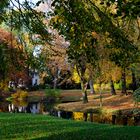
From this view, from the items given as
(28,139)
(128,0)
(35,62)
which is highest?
(128,0)

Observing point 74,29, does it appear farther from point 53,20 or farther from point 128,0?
point 128,0

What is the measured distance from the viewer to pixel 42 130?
17.7 meters

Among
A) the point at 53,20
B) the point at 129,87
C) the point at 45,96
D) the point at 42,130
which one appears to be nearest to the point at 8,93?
the point at 45,96

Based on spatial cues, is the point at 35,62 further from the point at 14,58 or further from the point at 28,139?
the point at 28,139

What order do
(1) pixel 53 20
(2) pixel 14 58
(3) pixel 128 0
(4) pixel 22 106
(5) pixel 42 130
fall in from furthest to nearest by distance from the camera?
(4) pixel 22 106, (5) pixel 42 130, (2) pixel 14 58, (1) pixel 53 20, (3) pixel 128 0

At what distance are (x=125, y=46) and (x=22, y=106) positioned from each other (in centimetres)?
4394

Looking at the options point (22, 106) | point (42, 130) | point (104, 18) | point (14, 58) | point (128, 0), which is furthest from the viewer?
point (22, 106)

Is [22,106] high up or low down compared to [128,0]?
down

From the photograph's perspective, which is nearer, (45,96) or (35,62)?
(35,62)

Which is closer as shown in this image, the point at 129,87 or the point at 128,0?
the point at 128,0

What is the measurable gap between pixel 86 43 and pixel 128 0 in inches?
140

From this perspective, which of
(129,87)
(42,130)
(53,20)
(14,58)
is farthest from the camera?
(129,87)

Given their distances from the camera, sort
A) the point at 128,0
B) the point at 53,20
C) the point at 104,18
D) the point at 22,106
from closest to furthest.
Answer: the point at 128,0 → the point at 104,18 → the point at 53,20 → the point at 22,106

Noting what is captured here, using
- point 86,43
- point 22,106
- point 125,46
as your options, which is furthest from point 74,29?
point 22,106
